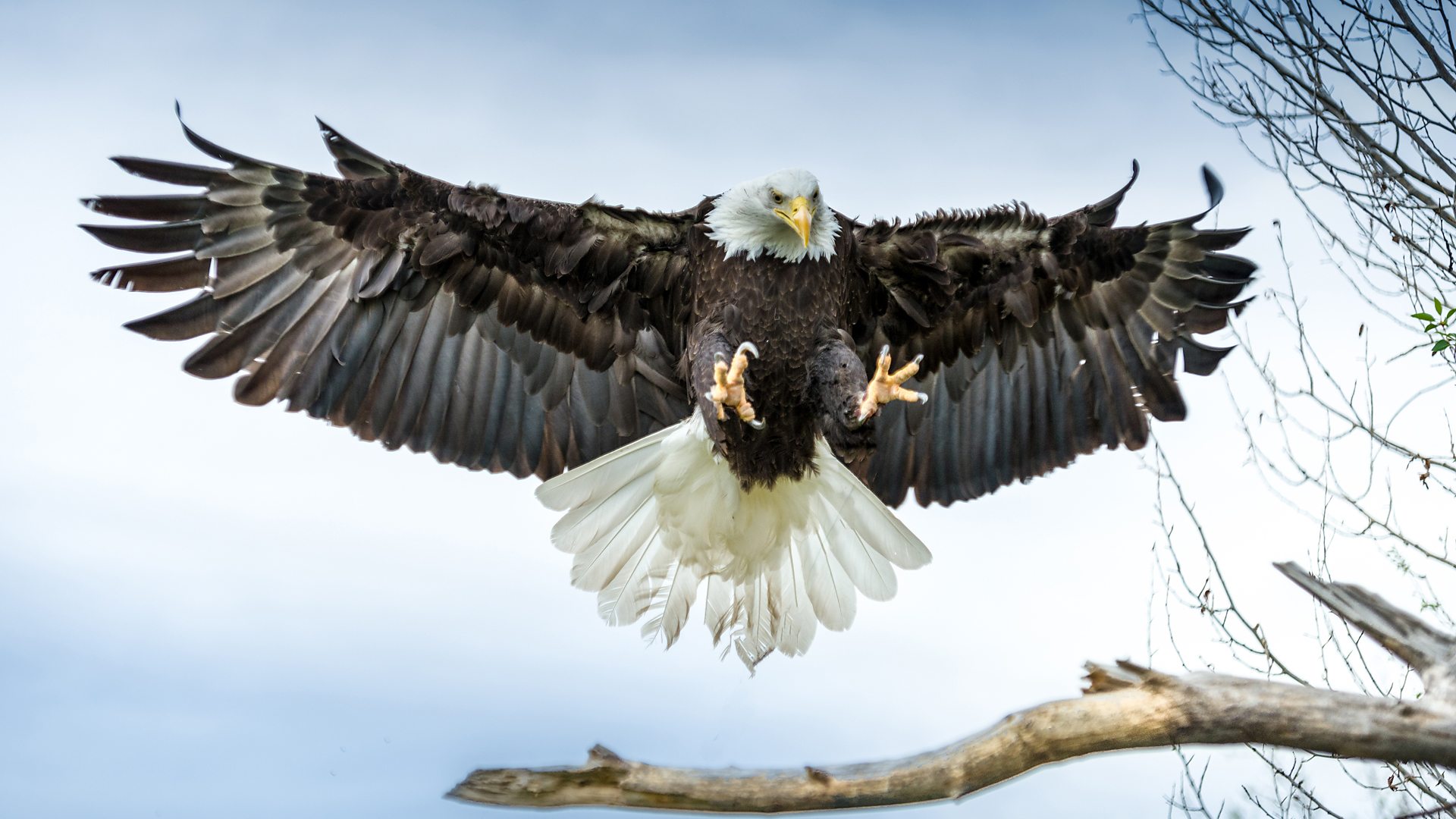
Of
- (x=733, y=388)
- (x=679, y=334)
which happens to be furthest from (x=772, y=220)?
(x=733, y=388)

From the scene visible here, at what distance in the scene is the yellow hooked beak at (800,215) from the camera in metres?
4.20

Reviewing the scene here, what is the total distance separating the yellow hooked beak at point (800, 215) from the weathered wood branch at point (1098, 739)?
5.44 ft

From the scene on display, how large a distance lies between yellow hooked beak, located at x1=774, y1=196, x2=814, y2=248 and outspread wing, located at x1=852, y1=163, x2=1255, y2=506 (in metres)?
0.46

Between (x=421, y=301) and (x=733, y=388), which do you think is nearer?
(x=733, y=388)

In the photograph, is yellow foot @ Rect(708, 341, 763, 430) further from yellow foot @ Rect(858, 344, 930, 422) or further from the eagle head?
the eagle head

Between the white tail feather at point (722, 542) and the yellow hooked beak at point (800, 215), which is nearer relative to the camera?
the yellow hooked beak at point (800, 215)

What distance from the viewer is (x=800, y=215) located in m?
4.23

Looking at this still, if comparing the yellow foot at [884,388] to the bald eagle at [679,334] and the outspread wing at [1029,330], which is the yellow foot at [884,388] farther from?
the outspread wing at [1029,330]

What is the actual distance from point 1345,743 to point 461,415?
3078 mm

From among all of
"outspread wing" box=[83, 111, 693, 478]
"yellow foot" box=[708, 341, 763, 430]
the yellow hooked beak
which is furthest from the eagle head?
"yellow foot" box=[708, 341, 763, 430]

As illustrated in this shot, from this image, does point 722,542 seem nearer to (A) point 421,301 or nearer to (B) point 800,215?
(B) point 800,215

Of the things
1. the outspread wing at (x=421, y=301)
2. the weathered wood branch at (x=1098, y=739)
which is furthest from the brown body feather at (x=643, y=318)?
the weathered wood branch at (x=1098, y=739)

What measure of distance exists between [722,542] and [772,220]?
1170 mm

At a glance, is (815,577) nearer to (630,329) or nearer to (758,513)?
(758,513)
